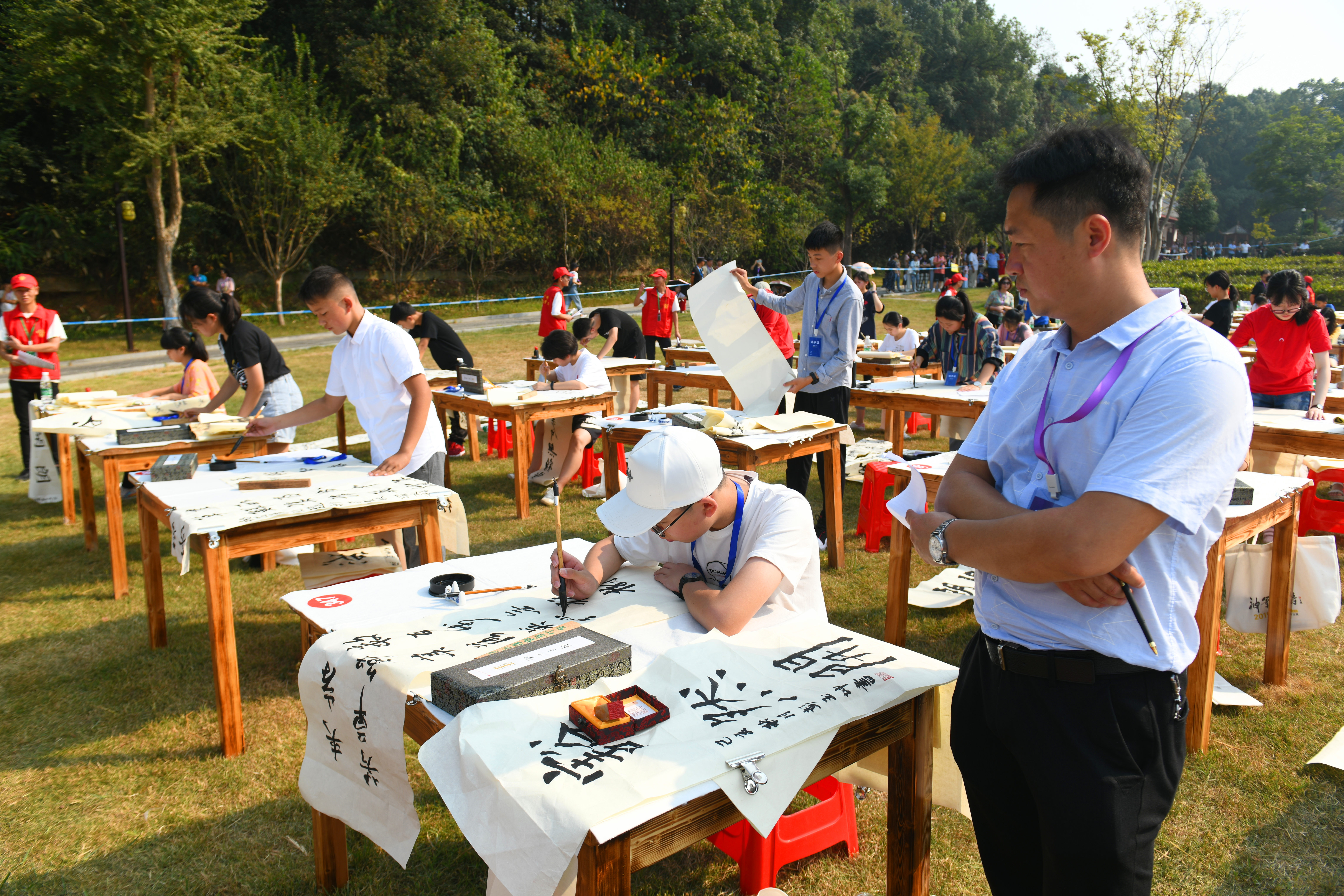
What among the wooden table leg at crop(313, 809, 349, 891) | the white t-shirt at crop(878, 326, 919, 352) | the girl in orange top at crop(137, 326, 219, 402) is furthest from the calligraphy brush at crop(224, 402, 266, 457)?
the white t-shirt at crop(878, 326, 919, 352)

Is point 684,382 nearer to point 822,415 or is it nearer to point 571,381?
point 571,381

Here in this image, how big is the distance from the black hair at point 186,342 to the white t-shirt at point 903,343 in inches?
271

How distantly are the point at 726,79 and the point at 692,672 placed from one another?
4008 cm

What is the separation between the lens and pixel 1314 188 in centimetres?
6262

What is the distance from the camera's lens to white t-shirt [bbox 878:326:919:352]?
387 inches

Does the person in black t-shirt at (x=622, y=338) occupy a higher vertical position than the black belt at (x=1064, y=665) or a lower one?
higher

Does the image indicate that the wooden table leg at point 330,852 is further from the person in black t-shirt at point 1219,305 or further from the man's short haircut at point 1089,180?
the person in black t-shirt at point 1219,305

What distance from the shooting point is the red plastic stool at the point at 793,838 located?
2.49 m

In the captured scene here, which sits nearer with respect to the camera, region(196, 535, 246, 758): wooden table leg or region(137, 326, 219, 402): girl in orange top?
region(196, 535, 246, 758): wooden table leg

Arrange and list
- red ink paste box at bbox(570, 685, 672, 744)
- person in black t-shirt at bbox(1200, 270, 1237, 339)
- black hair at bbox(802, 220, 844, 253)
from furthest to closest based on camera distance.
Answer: person in black t-shirt at bbox(1200, 270, 1237, 339), black hair at bbox(802, 220, 844, 253), red ink paste box at bbox(570, 685, 672, 744)

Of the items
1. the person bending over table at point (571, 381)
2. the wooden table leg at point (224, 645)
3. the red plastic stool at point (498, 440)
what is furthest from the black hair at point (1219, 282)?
the wooden table leg at point (224, 645)

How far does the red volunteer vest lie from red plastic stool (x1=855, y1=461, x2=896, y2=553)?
24.3 feet

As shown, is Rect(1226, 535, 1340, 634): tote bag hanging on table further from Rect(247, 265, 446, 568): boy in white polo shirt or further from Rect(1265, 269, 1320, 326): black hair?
Rect(247, 265, 446, 568): boy in white polo shirt

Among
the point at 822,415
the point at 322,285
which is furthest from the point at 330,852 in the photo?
the point at 822,415
